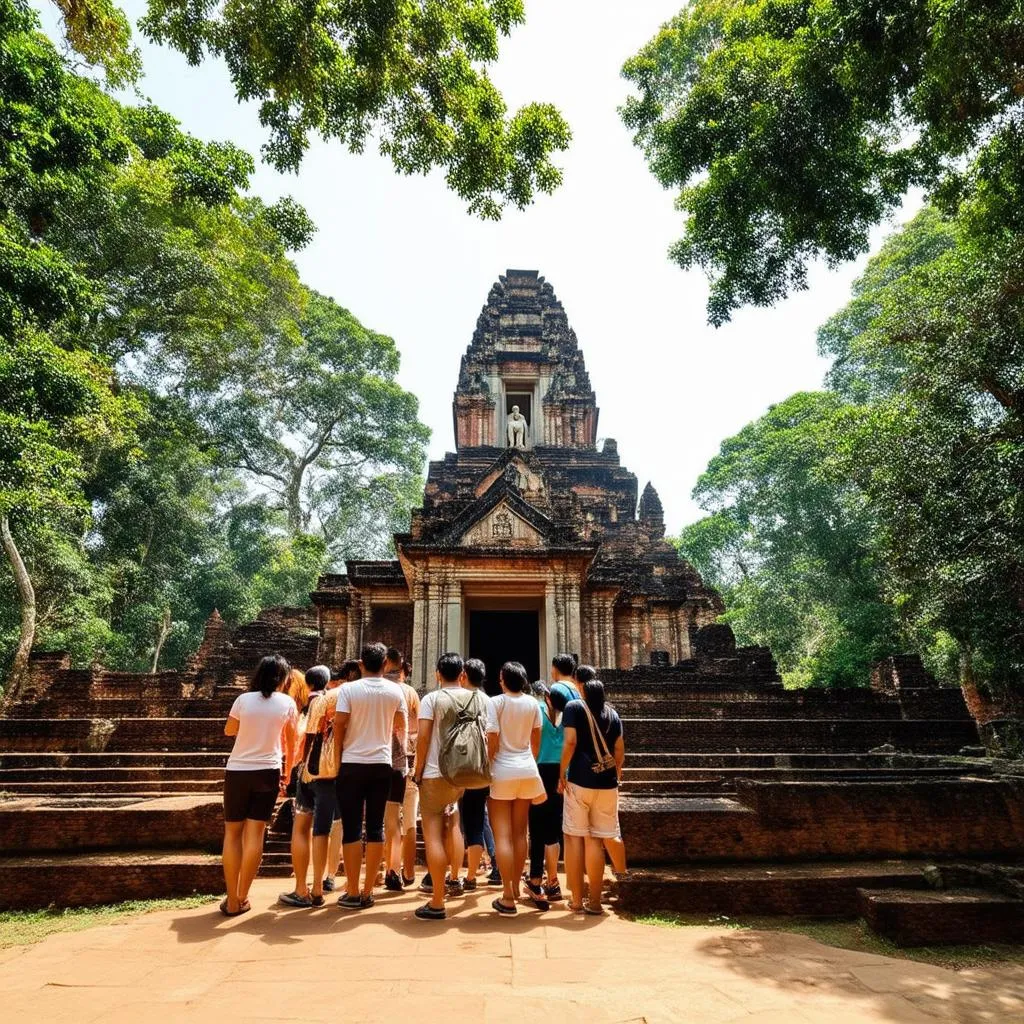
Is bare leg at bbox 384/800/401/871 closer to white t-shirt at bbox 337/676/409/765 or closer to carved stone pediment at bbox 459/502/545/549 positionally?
white t-shirt at bbox 337/676/409/765

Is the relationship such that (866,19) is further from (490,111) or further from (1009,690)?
(1009,690)

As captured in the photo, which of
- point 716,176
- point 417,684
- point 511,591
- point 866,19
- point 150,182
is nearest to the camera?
point 866,19

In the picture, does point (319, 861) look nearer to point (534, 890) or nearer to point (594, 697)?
Result: point (534, 890)

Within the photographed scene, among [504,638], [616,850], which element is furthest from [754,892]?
[504,638]

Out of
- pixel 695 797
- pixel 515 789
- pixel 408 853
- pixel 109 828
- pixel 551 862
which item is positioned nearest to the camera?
pixel 515 789

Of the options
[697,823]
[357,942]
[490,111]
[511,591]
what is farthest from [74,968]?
[511,591]

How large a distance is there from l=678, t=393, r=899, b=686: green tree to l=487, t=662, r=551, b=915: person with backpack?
16.3 metres

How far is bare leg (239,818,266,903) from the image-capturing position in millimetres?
4414

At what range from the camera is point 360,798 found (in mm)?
4500

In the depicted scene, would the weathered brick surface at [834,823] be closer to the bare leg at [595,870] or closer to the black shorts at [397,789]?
the bare leg at [595,870]

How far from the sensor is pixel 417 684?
1244 cm

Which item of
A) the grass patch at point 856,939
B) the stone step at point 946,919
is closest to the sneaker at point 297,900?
the grass patch at point 856,939

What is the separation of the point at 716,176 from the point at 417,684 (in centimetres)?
985

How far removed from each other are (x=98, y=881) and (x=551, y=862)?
11.6 ft
